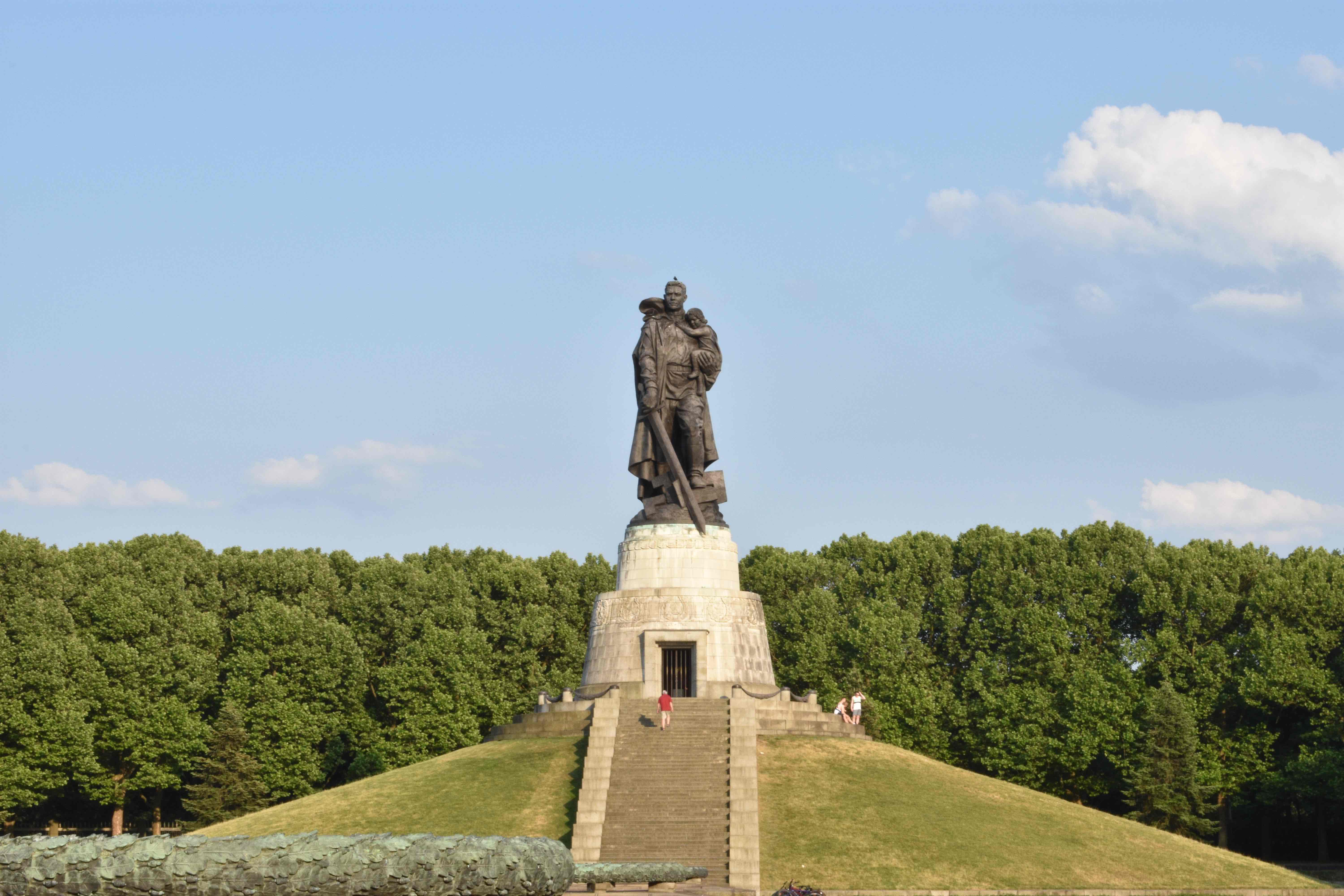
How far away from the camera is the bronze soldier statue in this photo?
45.3 m

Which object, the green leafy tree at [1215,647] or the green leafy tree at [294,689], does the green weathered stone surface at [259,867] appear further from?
the green leafy tree at [1215,647]

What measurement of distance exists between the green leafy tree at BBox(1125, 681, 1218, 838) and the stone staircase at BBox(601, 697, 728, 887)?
18.6 meters

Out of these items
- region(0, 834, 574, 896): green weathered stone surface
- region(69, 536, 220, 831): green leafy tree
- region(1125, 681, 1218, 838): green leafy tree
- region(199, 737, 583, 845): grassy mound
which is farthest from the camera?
region(69, 536, 220, 831): green leafy tree

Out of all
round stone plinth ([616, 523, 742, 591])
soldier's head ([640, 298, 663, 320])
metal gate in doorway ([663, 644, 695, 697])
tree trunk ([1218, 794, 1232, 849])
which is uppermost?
soldier's head ([640, 298, 663, 320])

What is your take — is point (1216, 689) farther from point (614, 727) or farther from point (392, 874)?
point (392, 874)

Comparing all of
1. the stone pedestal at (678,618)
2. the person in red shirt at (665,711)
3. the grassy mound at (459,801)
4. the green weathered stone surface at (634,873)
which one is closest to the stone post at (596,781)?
the grassy mound at (459,801)

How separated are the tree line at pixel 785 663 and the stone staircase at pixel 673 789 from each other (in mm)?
19033

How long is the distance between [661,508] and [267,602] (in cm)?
2128

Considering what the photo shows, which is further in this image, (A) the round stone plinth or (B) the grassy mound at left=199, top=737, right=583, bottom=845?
(A) the round stone plinth

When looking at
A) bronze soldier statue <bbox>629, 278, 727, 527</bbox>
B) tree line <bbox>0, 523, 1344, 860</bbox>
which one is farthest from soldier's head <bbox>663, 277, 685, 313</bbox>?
tree line <bbox>0, 523, 1344, 860</bbox>

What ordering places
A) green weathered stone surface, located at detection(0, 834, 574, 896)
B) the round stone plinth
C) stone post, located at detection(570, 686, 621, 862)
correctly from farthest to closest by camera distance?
the round stone plinth, stone post, located at detection(570, 686, 621, 862), green weathered stone surface, located at detection(0, 834, 574, 896)

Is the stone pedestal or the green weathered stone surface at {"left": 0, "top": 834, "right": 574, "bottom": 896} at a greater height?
the stone pedestal

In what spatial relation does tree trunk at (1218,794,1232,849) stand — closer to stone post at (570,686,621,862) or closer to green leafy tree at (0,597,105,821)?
stone post at (570,686,621,862)

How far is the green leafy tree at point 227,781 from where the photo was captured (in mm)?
52281
